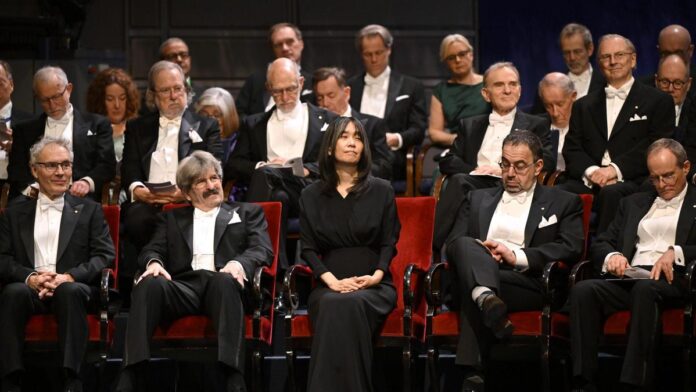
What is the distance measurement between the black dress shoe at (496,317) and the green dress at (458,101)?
93.5 inches

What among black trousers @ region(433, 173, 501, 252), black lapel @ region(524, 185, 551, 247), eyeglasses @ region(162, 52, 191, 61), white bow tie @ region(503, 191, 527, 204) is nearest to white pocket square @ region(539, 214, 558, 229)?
black lapel @ region(524, 185, 551, 247)

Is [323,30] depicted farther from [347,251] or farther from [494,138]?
[347,251]

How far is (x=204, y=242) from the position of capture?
5492 millimetres

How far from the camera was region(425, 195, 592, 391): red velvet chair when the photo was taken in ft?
16.4

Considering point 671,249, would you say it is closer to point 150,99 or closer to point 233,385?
point 233,385

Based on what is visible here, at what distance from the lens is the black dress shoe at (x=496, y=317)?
4855mm

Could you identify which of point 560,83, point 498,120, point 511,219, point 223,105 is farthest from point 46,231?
point 560,83

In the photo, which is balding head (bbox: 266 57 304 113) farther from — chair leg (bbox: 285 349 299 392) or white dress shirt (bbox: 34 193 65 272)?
chair leg (bbox: 285 349 299 392)

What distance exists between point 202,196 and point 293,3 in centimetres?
350

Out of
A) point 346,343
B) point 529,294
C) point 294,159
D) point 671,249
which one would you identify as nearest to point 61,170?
point 294,159

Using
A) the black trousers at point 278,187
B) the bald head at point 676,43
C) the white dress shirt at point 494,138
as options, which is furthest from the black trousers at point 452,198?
the bald head at point 676,43

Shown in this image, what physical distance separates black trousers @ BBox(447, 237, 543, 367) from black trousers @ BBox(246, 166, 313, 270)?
47.6 inches

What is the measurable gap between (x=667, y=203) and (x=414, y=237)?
3.74ft

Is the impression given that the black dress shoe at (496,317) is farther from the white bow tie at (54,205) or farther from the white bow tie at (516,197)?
the white bow tie at (54,205)
